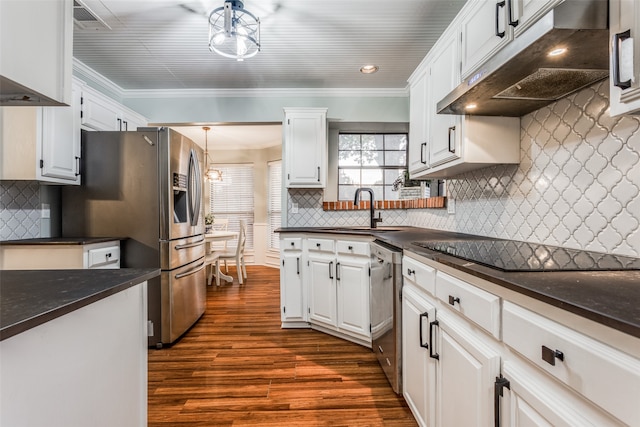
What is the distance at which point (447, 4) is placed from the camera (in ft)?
6.83

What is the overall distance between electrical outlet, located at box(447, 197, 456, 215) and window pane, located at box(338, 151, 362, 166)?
1.33m

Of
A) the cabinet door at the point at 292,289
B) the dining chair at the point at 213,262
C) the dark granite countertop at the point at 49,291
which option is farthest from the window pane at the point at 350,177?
the dark granite countertop at the point at 49,291

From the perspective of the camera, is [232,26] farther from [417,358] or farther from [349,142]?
[417,358]

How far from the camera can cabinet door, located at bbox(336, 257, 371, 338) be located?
7.96ft

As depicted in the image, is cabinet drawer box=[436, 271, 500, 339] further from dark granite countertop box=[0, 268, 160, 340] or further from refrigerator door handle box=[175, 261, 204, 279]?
refrigerator door handle box=[175, 261, 204, 279]

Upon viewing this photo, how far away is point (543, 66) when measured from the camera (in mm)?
1163

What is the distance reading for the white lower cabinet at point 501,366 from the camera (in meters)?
0.56

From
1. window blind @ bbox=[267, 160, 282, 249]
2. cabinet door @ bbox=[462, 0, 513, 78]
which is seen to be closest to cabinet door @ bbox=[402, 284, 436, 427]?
cabinet door @ bbox=[462, 0, 513, 78]

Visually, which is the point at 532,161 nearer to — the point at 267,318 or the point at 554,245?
the point at 554,245

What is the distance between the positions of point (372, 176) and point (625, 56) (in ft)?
9.10

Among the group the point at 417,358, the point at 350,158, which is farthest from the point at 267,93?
the point at 417,358

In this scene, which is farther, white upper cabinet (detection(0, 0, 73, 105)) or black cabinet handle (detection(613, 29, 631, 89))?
black cabinet handle (detection(613, 29, 631, 89))

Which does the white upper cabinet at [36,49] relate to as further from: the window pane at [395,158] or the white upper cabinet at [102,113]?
the window pane at [395,158]

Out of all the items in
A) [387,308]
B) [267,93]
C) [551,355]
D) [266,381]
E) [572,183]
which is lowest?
[266,381]
